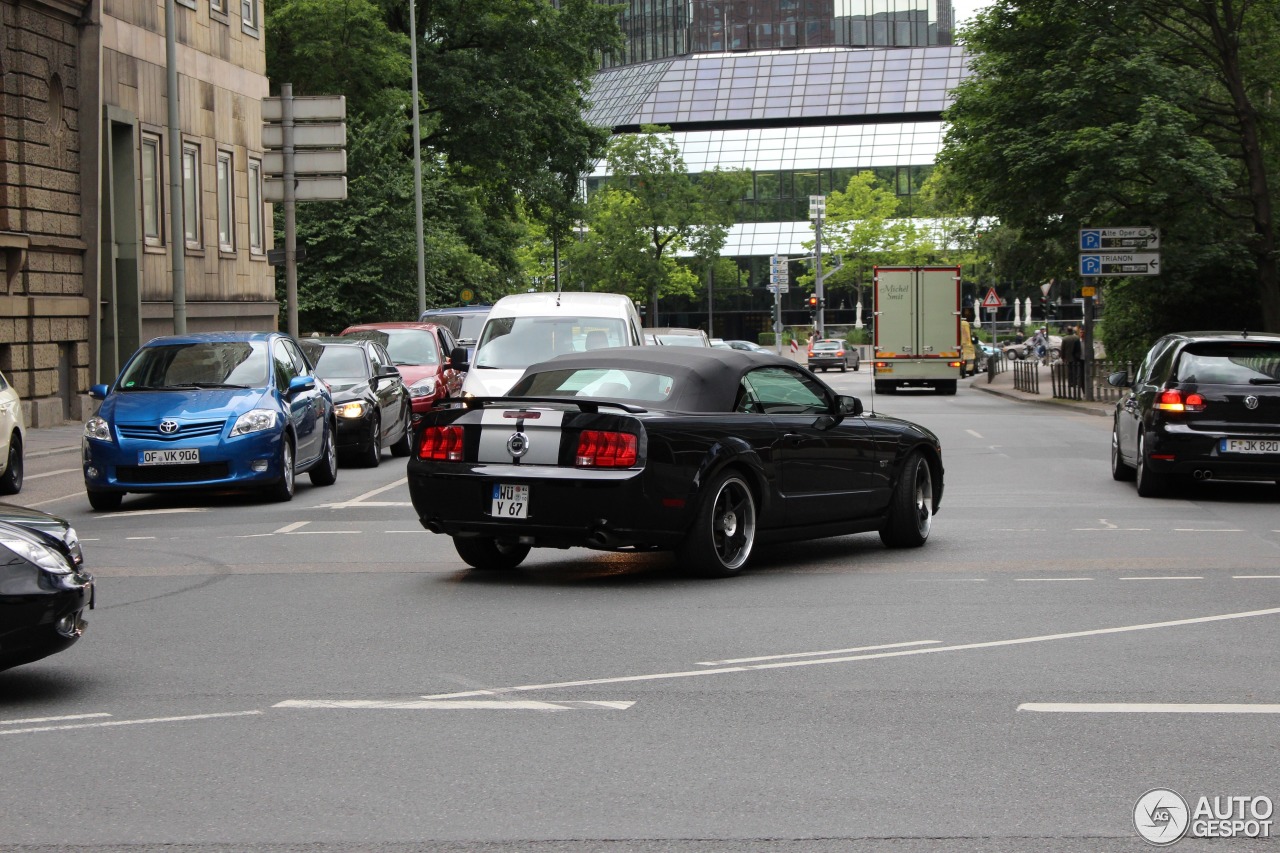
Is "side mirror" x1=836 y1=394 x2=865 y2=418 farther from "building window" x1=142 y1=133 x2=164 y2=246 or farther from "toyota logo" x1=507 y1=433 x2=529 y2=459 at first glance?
"building window" x1=142 y1=133 x2=164 y2=246

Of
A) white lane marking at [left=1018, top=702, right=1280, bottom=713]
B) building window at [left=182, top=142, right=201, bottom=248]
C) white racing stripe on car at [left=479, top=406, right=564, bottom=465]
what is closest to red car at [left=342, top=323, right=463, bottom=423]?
building window at [left=182, top=142, right=201, bottom=248]

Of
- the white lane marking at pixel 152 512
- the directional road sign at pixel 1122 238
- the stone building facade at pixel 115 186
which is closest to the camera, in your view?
the white lane marking at pixel 152 512

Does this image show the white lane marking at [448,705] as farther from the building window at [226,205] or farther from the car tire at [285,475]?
the building window at [226,205]

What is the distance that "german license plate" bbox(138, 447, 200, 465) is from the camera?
16.0 m

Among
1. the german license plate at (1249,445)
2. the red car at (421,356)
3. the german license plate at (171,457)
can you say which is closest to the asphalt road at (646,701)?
the german license plate at (171,457)

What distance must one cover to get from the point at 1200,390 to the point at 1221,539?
345 cm

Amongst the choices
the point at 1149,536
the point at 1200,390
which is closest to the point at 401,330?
the point at 1200,390

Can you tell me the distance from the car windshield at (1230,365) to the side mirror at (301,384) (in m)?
8.25

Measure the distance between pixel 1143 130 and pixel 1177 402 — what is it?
1949 centimetres

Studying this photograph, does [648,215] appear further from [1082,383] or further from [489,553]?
[489,553]

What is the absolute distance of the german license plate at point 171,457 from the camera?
15984mm

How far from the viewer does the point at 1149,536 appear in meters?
13.6

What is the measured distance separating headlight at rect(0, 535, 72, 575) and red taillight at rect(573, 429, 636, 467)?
382cm

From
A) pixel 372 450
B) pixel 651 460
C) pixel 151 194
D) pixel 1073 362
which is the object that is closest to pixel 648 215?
pixel 1073 362
